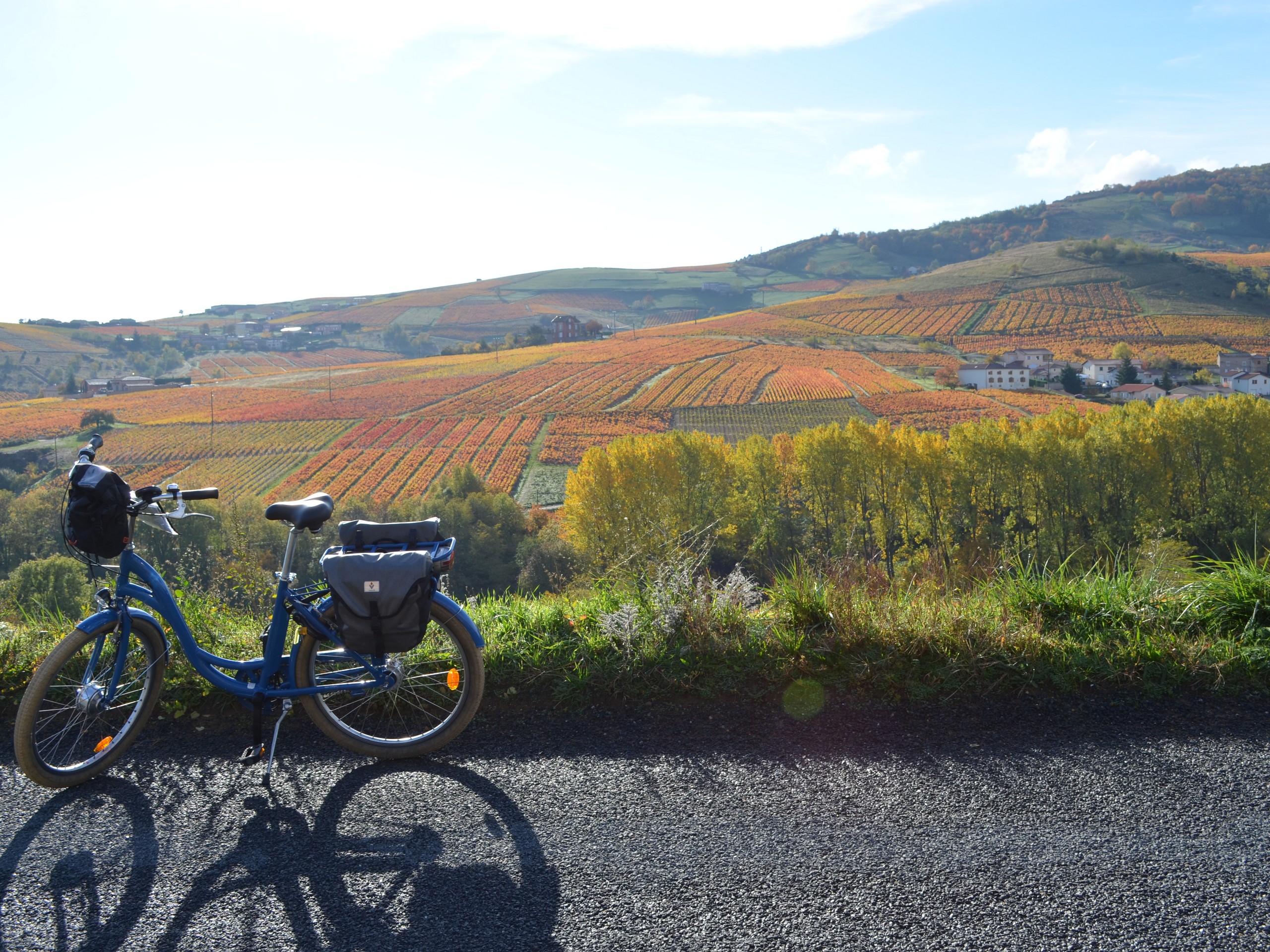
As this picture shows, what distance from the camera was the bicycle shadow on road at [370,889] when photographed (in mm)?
2229

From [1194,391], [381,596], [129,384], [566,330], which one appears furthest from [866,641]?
[566,330]

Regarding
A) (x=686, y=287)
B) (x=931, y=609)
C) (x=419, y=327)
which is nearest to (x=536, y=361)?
(x=419, y=327)

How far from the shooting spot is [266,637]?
11.1ft

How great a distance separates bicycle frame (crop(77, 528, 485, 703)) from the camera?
10.7ft

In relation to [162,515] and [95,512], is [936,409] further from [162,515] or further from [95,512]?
[95,512]

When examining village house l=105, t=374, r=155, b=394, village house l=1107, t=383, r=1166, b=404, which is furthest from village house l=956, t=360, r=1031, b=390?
village house l=105, t=374, r=155, b=394

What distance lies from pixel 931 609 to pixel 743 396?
78.7 metres

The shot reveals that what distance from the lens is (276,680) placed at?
11.1 ft

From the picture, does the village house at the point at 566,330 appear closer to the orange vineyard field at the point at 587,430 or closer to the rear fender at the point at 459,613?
the orange vineyard field at the point at 587,430

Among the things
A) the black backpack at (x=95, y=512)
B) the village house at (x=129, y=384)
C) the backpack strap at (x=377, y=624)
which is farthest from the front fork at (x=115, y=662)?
the village house at (x=129, y=384)

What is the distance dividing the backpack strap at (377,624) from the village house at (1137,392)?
3147 inches

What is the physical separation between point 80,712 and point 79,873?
0.84m

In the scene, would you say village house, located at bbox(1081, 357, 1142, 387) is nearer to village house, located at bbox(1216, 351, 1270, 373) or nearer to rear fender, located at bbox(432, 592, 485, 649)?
village house, located at bbox(1216, 351, 1270, 373)

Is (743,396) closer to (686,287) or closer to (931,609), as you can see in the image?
(931,609)
